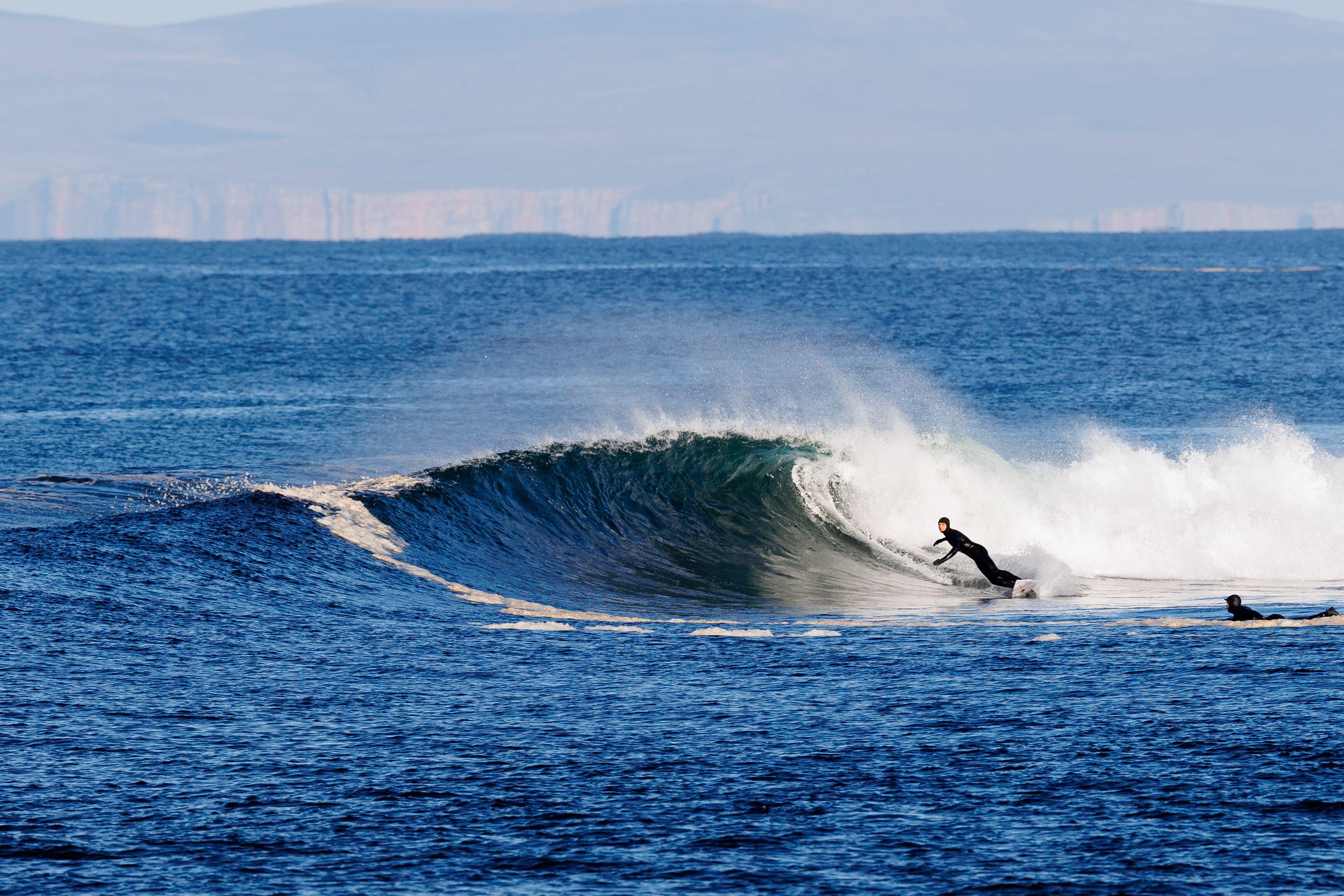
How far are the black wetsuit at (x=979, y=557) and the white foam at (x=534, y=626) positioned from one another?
240 inches

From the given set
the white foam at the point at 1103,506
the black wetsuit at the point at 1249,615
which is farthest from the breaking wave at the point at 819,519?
the black wetsuit at the point at 1249,615

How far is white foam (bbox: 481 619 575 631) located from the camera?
53.1ft

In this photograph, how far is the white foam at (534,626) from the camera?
1619 cm

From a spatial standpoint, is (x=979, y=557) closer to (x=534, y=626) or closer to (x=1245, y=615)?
(x=1245, y=615)

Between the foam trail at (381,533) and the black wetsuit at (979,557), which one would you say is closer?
the foam trail at (381,533)

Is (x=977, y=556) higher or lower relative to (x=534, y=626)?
higher

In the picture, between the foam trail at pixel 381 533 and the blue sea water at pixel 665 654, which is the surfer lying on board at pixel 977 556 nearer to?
the blue sea water at pixel 665 654

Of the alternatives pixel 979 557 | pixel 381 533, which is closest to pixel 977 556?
pixel 979 557

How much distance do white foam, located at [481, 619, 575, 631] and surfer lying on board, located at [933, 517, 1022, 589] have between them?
5995 millimetres

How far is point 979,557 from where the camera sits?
20.5 metres

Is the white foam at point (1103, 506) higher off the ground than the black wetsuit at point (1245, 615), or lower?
higher

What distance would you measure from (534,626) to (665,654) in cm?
218

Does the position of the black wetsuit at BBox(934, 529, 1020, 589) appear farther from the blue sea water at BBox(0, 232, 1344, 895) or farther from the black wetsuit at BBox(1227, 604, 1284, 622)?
the black wetsuit at BBox(1227, 604, 1284, 622)

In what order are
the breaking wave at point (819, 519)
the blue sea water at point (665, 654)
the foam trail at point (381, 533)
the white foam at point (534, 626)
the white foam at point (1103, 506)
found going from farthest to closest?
the white foam at point (1103, 506), the breaking wave at point (819, 519), the foam trail at point (381, 533), the white foam at point (534, 626), the blue sea water at point (665, 654)
